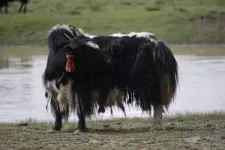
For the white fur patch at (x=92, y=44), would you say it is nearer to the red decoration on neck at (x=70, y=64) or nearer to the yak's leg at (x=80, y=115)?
the red decoration on neck at (x=70, y=64)

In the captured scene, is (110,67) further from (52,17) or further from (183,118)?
(52,17)

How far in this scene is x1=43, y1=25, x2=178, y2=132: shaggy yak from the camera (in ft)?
33.3

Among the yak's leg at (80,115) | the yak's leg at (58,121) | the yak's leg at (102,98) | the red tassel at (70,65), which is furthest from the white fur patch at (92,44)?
the yak's leg at (58,121)

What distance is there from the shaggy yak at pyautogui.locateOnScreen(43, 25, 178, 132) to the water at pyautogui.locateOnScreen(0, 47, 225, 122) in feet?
4.59

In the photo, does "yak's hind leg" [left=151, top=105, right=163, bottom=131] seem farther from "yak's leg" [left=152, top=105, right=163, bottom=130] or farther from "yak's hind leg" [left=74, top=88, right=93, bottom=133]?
"yak's hind leg" [left=74, top=88, right=93, bottom=133]

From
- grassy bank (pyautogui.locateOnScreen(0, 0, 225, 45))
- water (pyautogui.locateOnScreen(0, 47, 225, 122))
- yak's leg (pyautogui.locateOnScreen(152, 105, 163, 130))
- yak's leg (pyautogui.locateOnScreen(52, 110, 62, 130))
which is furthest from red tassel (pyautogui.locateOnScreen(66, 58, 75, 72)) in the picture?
grassy bank (pyautogui.locateOnScreen(0, 0, 225, 45))

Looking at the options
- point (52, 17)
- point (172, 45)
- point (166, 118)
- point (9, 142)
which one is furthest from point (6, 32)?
point (9, 142)

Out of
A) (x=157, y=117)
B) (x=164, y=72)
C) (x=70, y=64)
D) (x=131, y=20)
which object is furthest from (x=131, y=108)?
(x=131, y=20)

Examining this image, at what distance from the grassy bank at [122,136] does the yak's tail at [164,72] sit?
19.7 inches

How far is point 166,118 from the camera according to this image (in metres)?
12.2

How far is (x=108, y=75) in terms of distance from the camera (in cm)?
1026

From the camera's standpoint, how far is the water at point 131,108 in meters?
15.1

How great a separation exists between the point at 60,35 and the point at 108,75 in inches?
35.2

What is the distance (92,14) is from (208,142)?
33.2 meters
